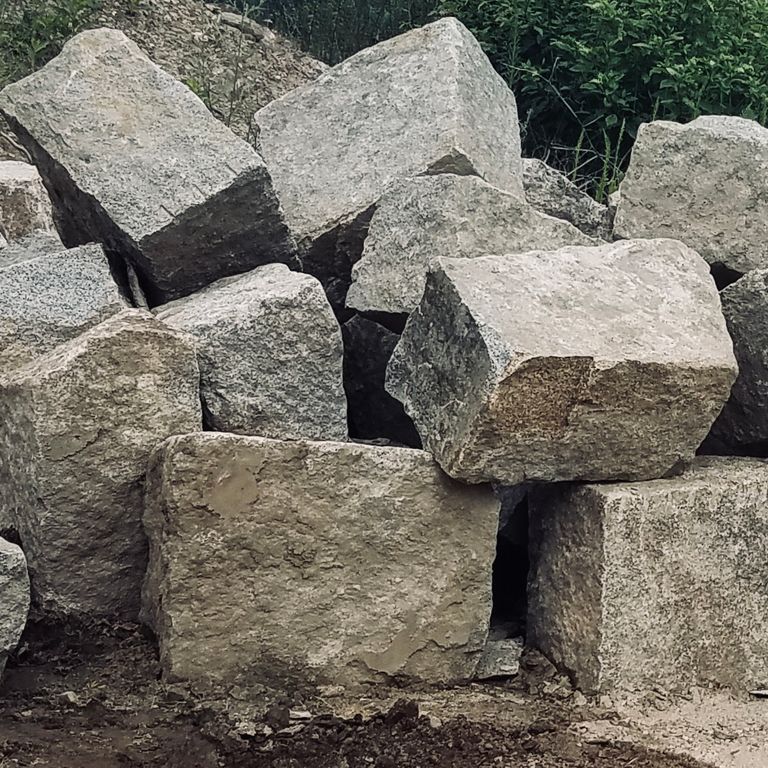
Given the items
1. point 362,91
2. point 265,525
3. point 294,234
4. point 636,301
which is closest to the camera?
point 265,525

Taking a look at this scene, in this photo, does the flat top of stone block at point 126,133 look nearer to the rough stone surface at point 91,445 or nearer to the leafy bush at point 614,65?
the rough stone surface at point 91,445

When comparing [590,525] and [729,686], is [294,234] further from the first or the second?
[729,686]

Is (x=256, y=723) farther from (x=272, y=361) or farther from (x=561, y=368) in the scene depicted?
Answer: (x=561, y=368)

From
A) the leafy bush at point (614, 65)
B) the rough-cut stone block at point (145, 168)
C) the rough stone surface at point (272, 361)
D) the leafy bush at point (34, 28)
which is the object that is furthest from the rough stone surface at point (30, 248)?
the leafy bush at point (34, 28)

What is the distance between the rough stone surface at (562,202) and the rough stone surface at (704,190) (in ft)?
1.19

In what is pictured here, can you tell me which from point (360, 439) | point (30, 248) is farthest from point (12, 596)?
point (30, 248)

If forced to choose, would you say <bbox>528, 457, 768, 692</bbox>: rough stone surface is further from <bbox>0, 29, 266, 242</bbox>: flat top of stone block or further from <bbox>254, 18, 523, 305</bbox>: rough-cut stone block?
<bbox>0, 29, 266, 242</bbox>: flat top of stone block

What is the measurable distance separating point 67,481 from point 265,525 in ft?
1.61

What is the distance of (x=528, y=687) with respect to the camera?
293cm

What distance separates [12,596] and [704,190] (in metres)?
2.27

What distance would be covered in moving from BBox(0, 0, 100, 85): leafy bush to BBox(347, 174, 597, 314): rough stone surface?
4.10m

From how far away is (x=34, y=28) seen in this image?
7.04 m

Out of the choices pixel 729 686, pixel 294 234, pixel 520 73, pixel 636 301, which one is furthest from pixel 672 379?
pixel 520 73

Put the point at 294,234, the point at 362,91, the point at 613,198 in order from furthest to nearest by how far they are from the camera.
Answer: the point at 613,198, the point at 362,91, the point at 294,234
